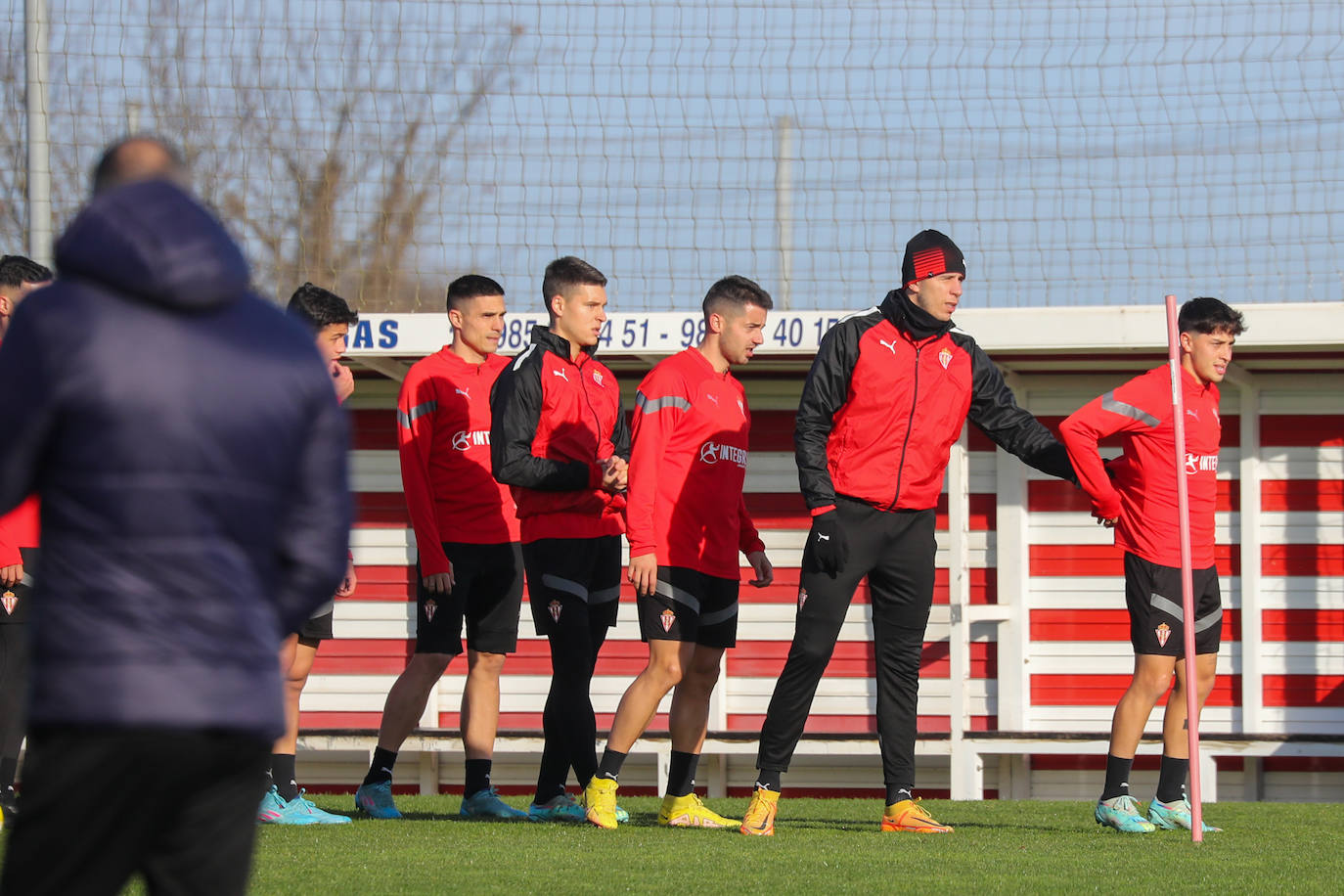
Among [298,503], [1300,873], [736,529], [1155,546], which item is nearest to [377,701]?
[736,529]

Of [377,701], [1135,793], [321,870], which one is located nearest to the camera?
[321,870]

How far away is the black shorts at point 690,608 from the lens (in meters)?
6.81

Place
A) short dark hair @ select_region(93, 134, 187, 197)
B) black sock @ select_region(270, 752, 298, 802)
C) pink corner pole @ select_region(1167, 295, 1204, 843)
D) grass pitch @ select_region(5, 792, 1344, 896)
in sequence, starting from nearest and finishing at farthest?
short dark hair @ select_region(93, 134, 187, 197)
grass pitch @ select_region(5, 792, 1344, 896)
pink corner pole @ select_region(1167, 295, 1204, 843)
black sock @ select_region(270, 752, 298, 802)

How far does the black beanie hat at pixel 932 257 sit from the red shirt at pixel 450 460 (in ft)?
6.39

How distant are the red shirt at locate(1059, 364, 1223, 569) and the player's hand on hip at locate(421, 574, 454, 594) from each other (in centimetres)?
269

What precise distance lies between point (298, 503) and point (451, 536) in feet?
16.3

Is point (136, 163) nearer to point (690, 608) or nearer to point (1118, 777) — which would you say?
point (690, 608)

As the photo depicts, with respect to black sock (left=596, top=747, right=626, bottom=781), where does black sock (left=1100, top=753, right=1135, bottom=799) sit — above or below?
below

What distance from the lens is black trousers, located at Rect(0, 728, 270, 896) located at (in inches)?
89.8

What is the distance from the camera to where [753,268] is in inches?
447

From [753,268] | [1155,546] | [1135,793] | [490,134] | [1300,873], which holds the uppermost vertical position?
[490,134]

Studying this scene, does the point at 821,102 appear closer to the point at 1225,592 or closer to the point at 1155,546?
the point at 1225,592

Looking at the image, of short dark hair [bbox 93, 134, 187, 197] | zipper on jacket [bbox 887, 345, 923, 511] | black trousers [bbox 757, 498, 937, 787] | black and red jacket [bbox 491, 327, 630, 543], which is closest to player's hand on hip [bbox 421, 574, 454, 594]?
black and red jacket [bbox 491, 327, 630, 543]

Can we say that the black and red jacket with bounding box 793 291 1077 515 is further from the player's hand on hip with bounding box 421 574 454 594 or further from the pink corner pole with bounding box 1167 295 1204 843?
the player's hand on hip with bounding box 421 574 454 594
